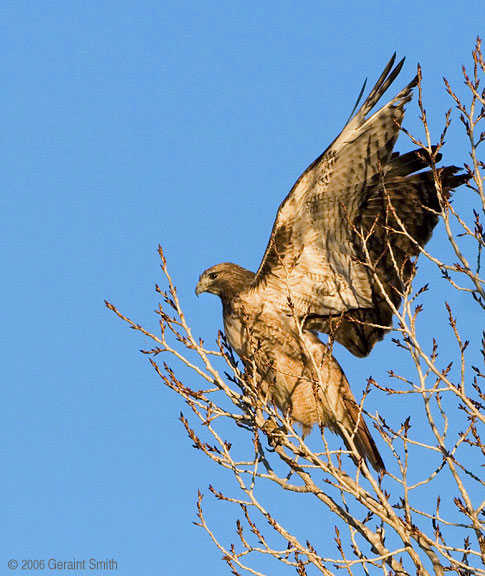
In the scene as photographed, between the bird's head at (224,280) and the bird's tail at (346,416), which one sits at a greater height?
the bird's head at (224,280)

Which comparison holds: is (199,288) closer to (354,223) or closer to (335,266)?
(335,266)

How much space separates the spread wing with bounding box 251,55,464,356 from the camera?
18.5ft

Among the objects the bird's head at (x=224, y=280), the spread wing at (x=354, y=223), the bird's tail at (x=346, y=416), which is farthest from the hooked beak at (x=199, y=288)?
the bird's tail at (x=346, y=416)

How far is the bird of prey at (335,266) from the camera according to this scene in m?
5.75

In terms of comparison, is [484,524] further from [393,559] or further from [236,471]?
[236,471]

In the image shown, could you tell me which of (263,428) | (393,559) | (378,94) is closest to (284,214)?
(378,94)

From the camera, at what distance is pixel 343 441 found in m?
6.57

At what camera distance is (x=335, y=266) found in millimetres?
6531

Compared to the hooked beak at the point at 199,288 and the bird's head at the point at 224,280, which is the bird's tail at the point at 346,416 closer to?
the bird's head at the point at 224,280

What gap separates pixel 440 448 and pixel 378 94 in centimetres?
237

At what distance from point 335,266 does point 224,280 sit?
3.07 feet

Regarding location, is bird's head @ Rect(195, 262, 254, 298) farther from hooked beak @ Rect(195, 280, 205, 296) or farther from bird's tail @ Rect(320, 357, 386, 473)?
bird's tail @ Rect(320, 357, 386, 473)

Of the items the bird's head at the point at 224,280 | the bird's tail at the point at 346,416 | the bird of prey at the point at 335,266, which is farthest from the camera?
the bird's head at the point at 224,280

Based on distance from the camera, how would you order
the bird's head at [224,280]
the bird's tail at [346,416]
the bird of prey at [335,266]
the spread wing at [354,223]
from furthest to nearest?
the bird's head at [224,280]
the bird's tail at [346,416]
the bird of prey at [335,266]
the spread wing at [354,223]
